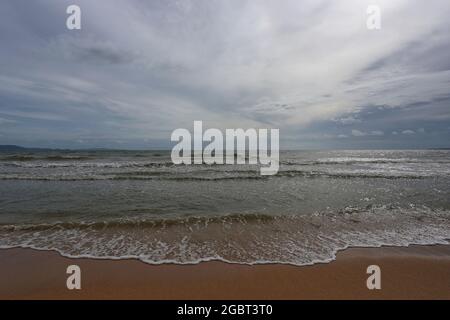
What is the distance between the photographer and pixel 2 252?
16.6ft

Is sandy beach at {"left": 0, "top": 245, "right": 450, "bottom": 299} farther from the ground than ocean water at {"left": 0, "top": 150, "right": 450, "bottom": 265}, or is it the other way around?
ocean water at {"left": 0, "top": 150, "right": 450, "bottom": 265}

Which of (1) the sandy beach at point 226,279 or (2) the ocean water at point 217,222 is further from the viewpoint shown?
(2) the ocean water at point 217,222

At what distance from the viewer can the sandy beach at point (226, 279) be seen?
364 centimetres

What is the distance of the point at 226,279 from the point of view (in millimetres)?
4074

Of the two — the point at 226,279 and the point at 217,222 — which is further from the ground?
the point at 217,222

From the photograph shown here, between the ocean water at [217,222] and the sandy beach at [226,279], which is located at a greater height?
the ocean water at [217,222]

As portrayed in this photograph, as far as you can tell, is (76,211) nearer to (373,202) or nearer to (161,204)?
(161,204)

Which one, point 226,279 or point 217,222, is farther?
point 217,222

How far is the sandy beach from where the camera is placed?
143 inches

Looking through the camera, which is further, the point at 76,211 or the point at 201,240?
the point at 76,211

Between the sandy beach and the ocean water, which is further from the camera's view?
the ocean water
